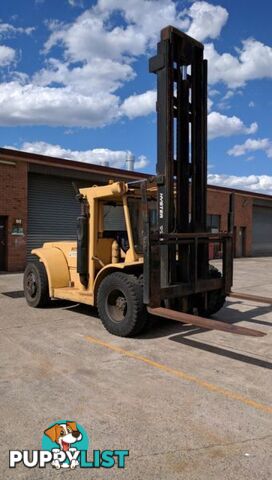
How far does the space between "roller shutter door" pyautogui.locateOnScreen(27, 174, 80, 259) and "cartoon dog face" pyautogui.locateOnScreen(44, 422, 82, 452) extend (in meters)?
14.6

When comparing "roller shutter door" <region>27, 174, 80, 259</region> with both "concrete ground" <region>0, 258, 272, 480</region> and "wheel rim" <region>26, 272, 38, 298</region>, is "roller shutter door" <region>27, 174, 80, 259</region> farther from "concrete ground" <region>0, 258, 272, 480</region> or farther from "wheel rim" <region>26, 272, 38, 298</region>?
"concrete ground" <region>0, 258, 272, 480</region>

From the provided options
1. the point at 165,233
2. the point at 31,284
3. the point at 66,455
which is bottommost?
the point at 66,455

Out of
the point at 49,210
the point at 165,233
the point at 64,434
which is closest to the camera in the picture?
the point at 64,434

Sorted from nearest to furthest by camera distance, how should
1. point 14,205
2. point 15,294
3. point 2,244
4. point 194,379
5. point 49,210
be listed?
point 194,379 < point 15,294 < point 2,244 < point 14,205 < point 49,210

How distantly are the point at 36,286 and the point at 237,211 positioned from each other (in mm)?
23725

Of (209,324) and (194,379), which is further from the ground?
(209,324)

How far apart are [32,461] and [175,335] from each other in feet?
12.7

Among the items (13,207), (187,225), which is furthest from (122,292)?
(13,207)

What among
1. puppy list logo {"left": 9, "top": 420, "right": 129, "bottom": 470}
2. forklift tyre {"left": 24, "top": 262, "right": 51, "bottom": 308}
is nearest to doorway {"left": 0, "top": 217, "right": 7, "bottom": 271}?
forklift tyre {"left": 24, "top": 262, "right": 51, "bottom": 308}

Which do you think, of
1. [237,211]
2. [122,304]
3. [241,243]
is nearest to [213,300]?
[122,304]

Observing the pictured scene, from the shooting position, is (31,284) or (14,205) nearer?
(31,284)

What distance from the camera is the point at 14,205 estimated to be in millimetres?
17172

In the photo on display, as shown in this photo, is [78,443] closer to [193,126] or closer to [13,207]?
[193,126]

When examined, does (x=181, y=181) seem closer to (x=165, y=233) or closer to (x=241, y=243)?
(x=165, y=233)
